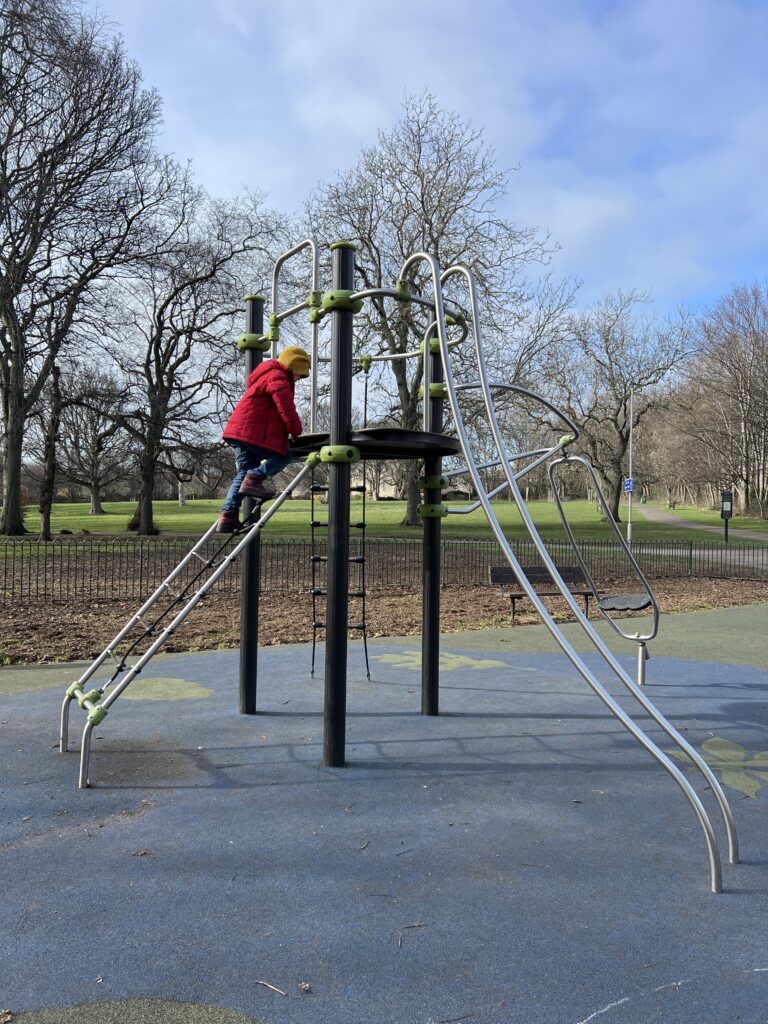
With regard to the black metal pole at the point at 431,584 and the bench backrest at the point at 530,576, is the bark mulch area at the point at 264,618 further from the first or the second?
the black metal pole at the point at 431,584

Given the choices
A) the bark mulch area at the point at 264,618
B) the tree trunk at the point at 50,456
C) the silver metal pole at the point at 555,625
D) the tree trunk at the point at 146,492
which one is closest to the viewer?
the silver metal pole at the point at 555,625

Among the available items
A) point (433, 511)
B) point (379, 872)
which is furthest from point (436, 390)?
point (379, 872)

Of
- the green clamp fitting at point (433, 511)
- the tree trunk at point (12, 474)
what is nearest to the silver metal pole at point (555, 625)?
the green clamp fitting at point (433, 511)

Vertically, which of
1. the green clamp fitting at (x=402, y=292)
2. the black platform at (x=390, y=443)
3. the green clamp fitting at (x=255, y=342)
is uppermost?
the green clamp fitting at (x=402, y=292)

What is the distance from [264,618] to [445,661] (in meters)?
3.34

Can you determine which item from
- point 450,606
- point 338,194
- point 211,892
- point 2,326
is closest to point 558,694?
point 211,892

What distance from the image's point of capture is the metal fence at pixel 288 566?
41.6 ft

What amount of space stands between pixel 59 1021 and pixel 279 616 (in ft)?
26.7

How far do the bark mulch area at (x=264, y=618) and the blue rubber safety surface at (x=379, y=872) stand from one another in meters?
2.72

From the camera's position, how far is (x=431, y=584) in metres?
5.46

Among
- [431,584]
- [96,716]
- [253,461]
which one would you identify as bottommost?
[96,716]

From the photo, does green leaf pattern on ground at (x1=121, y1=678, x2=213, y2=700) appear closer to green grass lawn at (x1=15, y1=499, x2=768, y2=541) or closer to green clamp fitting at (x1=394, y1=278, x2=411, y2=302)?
green clamp fitting at (x1=394, y1=278, x2=411, y2=302)

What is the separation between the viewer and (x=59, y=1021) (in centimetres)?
217

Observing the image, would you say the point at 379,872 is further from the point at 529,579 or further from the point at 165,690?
the point at 529,579
